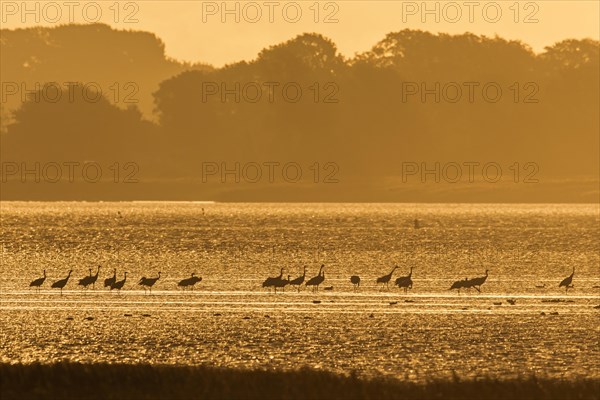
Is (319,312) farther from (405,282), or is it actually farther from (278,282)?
(405,282)

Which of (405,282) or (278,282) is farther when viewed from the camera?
(405,282)

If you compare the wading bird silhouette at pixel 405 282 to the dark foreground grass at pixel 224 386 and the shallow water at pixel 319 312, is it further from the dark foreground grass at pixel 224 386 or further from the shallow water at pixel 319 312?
the dark foreground grass at pixel 224 386

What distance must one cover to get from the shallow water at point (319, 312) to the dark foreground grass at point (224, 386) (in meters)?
5.17

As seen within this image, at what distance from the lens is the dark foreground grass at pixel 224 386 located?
2198cm

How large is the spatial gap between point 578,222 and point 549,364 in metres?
130

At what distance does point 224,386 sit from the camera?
887 inches

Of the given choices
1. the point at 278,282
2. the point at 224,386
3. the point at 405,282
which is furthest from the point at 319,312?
the point at 224,386

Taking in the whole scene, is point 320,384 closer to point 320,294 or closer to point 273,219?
point 320,294

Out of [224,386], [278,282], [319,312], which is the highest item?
[224,386]

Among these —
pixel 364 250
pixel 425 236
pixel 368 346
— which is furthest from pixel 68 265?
pixel 425 236

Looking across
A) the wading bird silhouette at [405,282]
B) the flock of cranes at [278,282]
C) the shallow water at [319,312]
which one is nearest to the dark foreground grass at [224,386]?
the shallow water at [319,312]

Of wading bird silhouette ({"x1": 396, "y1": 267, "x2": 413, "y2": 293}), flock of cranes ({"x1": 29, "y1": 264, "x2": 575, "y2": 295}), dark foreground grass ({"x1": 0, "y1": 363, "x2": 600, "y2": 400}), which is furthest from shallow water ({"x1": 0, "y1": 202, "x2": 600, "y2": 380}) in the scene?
dark foreground grass ({"x1": 0, "y1": 363, "x2": 600, "y2": 400})

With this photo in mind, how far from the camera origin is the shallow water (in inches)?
1264

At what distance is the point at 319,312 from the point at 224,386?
821 inches
